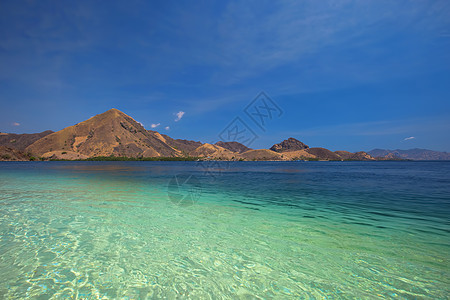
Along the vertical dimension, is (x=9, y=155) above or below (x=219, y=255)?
above

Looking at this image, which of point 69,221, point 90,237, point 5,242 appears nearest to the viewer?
point 5,242

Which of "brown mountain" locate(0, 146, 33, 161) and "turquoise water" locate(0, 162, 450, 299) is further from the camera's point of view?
"brown mountain" locate(0, 146, 33, 161)

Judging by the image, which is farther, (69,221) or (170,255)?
(69,221)

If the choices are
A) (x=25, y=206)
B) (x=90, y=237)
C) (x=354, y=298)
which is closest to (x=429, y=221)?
(x=354, y=298)

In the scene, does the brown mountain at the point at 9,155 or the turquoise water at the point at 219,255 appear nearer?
the turquoise water at the point at 219,255

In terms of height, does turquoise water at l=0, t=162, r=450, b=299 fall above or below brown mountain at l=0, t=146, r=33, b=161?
below

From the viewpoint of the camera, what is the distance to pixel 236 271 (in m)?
5.02

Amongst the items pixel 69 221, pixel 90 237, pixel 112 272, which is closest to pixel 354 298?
pixel 112 272

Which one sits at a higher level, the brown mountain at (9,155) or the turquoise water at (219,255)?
the brown mountain at (9,155)

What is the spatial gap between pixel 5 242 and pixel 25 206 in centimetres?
666

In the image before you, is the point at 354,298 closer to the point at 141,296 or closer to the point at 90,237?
the point at 141,296

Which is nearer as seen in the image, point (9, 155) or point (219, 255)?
point (219, 255)

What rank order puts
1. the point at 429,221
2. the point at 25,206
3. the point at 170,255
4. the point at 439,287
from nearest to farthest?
1. the point at 439,287
2. the point at 170,255
3. the point at 429,221
4. the point at 25,206

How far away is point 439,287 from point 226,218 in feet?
23.3
